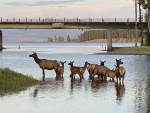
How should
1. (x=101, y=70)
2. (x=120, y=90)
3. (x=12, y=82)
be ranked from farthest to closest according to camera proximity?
(x=101, y=70)
(x=12, y=82)
(x=120, y=90)

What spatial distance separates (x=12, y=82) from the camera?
35.1 meters

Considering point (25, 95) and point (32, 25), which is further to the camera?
point (32, 25)

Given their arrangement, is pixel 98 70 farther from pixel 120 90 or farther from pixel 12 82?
pixel 12 82

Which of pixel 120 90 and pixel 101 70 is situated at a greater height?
pixel 101 70

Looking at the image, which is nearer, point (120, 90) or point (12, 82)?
point (120, 90)

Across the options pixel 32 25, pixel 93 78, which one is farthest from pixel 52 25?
pixel 93 78

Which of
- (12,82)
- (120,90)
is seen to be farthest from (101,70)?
(12,82)

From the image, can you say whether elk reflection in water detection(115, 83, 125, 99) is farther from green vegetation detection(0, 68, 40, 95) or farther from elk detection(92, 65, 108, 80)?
green vegetation detection(0, 68, 40, 95)

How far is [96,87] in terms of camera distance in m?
34.9

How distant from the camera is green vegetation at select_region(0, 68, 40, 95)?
3261 centimetres

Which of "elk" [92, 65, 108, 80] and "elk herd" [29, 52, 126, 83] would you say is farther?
"elk" [92, 65, 108, 80]

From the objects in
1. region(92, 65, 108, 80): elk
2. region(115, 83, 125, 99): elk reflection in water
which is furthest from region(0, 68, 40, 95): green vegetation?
region(115, 83, 125, 99): elk reflection in water

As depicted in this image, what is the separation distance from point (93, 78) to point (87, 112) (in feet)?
55.1

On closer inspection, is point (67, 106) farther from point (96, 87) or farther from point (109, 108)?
point (96, 87)
